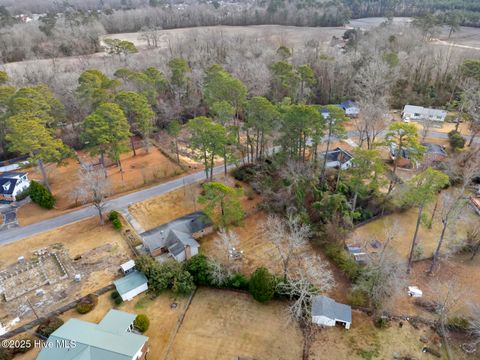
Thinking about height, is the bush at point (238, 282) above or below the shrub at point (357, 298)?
above

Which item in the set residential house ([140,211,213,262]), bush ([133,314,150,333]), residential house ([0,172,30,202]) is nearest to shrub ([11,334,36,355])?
bush ([133,314,150,333])

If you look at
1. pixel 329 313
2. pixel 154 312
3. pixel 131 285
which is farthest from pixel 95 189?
pixel 329 313

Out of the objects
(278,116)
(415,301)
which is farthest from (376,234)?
(278,116)

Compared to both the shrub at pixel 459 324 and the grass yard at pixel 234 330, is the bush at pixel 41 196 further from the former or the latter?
the shrub at pixel 459 324

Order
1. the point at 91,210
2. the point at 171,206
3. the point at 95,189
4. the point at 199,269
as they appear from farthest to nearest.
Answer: the point at 171,206 < the point at 91,210 < the point at 95,189 < the point at 199,269

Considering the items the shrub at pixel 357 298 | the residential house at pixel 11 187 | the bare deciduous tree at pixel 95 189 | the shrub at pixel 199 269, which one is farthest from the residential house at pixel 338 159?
the residential house at pixel 11 187

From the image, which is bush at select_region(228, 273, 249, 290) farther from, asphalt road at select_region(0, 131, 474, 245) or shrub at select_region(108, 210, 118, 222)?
asphalt road at select_region(0, 131, 474, 245)

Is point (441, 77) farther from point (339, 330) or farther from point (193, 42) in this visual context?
point (339, 330)

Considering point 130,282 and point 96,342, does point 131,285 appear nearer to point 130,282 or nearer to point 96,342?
point 130,282
